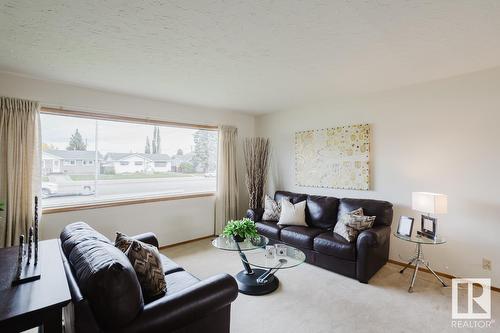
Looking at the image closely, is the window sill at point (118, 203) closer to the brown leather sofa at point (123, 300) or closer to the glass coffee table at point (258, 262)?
the glass coffee table at point (258, 262)

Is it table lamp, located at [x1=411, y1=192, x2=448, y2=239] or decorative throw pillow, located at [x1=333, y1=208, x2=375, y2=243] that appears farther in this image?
decorative throw pillow, located at [x1=333, y1=208, x2=375, y2=243]

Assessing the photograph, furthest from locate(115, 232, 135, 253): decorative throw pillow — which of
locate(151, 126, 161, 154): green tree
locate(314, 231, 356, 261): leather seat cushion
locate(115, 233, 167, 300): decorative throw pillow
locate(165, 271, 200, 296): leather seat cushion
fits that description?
locate(151, 126, 161, 154): green tree

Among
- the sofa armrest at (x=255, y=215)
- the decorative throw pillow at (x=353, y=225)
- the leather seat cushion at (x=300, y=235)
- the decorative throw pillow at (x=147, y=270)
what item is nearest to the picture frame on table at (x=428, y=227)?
the decorative throw pillow at (x=353, y=225)

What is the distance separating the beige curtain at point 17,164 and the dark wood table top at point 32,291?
1.45 meters

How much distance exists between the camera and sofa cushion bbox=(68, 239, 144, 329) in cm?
123

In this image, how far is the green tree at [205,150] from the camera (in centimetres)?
459

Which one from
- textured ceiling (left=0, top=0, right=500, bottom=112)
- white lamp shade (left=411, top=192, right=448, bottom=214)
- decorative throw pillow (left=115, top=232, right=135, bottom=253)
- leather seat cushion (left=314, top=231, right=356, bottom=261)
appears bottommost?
leather seat cushion (left=314, top=231, right=356, bottom=261)

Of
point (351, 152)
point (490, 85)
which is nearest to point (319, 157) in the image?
point (351, 152)

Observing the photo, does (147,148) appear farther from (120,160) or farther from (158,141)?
(120,160)

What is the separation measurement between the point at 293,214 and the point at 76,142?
3257 mm

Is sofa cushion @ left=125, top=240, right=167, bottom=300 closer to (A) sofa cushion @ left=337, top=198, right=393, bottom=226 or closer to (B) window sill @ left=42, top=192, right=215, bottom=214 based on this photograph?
(B) window sill @ left=42, top=192, right=215, bottom=214

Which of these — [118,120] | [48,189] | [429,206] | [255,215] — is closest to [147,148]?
[118,120]

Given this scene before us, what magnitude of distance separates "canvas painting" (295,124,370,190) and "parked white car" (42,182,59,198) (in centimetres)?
365

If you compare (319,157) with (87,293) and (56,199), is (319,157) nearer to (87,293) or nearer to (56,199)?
(87,293)
